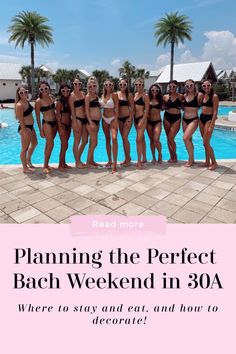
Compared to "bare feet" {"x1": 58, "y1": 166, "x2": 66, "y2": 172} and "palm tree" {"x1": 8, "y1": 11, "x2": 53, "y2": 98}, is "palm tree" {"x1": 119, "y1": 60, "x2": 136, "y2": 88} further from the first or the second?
"bare feet" {"x1": 58, "y1": 166, "x2": 66, "y2": 172}

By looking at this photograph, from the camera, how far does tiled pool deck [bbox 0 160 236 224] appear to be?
3898mm

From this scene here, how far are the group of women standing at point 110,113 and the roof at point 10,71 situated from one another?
46418mm

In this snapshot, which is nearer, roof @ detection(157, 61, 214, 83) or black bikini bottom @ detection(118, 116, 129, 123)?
black bikini bottom @ detection(118, 116, 129, 123)

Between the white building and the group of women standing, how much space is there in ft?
149

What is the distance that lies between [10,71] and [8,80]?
2.59 meters

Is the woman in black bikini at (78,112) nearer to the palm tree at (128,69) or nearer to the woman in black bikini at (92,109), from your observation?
the woman in black bikini at (92,109)

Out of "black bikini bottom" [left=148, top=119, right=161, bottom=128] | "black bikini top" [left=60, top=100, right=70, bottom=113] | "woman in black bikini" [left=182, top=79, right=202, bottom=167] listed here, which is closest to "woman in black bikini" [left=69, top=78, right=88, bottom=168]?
"black bikini top" [left=60, top=100, right=70, bottom=113]

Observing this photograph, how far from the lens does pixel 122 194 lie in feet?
15.0

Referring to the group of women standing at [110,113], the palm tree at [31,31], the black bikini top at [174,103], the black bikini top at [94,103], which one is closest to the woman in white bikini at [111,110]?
the group of women standing at [110,113]

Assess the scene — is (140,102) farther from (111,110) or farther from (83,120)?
(83,120)

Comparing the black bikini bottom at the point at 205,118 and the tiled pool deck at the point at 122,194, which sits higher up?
the black bikini bottom at the point at 205,118

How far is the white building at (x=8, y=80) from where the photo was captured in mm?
45688

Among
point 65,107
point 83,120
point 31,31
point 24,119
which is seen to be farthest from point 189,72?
point 24,119

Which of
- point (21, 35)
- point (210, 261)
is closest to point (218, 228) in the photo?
point (210, 261)
